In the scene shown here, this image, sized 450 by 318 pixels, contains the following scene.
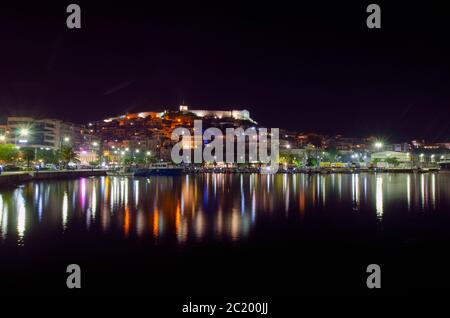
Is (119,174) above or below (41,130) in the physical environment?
below

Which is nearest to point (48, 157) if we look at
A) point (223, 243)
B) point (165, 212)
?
point (165, 212)

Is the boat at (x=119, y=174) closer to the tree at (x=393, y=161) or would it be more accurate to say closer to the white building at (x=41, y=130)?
the white building at (x=41, y=130)

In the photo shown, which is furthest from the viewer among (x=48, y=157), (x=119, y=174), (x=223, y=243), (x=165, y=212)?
(x=48, y=157)

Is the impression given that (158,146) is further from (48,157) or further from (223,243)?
(223,243)

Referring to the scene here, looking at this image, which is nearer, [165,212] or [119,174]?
[165,212]

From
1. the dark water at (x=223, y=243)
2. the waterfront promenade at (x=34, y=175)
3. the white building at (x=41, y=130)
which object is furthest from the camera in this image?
the white building at (x=41, y=130)

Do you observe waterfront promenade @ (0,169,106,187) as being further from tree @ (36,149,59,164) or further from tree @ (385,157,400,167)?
tree @ (385,157,400,167)

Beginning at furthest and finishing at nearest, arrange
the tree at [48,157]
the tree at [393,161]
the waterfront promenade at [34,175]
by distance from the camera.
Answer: the tree at [393,161] → the tree at [48,157] → the waterfront promenade at [34,175]

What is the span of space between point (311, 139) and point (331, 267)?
146 meters

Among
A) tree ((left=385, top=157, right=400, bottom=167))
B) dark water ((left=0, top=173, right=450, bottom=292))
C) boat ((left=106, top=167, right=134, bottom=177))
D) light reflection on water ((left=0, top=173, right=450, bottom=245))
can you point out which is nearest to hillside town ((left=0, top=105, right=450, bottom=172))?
tree ((left=385, top=157, right=400, bottom=167))

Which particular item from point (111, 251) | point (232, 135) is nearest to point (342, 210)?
point (111, 251)

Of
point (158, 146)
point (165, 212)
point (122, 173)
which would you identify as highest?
point (158, 146)

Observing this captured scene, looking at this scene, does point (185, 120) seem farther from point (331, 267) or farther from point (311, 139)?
point (331, 267)

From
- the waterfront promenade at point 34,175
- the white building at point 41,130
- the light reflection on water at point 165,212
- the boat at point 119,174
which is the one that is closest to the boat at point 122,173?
the boat at point 119,174
